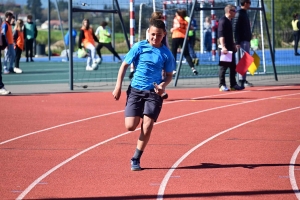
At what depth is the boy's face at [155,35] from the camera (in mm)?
8453

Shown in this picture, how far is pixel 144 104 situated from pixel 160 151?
1358 mm

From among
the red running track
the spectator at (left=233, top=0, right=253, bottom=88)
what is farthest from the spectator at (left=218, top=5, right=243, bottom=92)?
the red running track

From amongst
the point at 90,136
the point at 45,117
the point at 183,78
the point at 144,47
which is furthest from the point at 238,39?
the point at 144,47

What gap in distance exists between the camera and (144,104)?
863 centimetres

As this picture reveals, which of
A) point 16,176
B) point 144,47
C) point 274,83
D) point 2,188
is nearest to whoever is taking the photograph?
point 2,188

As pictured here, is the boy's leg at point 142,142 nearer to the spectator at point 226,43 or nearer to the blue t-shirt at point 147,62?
the blue t-shirt at point 147,62

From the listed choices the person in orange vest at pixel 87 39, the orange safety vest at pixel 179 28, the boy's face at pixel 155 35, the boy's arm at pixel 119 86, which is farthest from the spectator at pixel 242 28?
the boy's arm at pixel 119 86

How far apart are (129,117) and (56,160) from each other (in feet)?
3.83

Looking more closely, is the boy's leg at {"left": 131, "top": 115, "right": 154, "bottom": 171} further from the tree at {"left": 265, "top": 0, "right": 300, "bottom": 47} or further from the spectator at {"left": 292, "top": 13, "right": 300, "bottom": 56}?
the tree at {"left": 265, "top": 0, "right": 300, "bottom": 47}

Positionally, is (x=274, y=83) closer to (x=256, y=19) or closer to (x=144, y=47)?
(x=256, y=19)

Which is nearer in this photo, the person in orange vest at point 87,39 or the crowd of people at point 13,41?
→ the crowd of people at point 13,41

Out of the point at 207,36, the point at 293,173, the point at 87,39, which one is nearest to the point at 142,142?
the point at 293,173

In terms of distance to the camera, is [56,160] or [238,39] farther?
[238,39]

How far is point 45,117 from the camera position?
13.5 m
